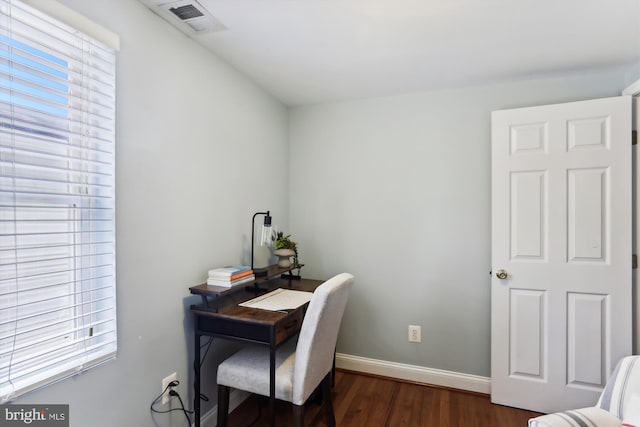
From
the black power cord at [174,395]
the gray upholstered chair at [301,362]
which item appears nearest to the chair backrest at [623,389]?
the gray upholstered chair at [301,362]

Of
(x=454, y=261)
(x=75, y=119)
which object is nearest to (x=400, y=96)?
(x=454, y=261)

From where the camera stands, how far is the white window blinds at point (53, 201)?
3.47ft

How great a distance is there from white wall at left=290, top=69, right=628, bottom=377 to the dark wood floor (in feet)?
0.76

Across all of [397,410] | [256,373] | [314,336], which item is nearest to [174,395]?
[256,373]

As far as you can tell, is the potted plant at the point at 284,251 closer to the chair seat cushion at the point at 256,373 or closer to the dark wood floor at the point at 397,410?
the chair seat cushion at the point at 256,373

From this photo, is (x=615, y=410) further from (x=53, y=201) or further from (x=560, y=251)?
(x=53, y=201)

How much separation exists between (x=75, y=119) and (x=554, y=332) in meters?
2.91

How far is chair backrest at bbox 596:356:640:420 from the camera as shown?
1219 millimetres

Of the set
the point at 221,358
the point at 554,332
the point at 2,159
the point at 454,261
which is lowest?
the point at 221,358

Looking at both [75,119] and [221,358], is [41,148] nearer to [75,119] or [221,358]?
[75,119]

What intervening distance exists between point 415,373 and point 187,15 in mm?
2839

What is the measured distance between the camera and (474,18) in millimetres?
1594

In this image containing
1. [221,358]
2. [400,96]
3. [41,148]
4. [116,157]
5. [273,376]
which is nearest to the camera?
[41,148]

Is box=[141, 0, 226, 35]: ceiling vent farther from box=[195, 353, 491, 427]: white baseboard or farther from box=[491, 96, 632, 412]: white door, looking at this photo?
box=[195, 353, 491, 427]: white baseboard
